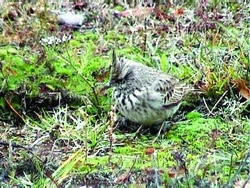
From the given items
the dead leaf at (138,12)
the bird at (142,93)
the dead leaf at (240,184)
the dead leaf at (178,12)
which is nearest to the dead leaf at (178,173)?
the dead leaf at (240,184)

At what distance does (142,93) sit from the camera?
5.98 meters

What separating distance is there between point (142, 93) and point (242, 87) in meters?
0.88

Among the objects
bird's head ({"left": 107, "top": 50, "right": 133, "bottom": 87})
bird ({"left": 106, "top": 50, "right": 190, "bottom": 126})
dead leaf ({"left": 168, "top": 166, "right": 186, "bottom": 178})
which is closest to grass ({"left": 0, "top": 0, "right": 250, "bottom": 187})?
dead leaf ({"left": 168, "top": 166, "right": 186, "bottom": 178})

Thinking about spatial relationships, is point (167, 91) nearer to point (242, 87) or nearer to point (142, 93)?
point (142, 93)

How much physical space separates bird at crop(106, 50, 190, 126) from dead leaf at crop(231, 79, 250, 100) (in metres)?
0.46

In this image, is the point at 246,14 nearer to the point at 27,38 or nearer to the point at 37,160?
the point at 27,38

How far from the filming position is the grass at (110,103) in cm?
508

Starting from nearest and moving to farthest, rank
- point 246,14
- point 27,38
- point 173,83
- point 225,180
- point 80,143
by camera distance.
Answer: point 225,180, point 80,143, point 173,83, point 27,38, point 246,14

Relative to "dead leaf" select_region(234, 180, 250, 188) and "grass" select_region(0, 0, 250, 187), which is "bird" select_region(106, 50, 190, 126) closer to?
"grass" select_region(0, 0, 250, 187)

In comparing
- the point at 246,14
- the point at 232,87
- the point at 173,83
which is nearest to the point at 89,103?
the point at 173,83

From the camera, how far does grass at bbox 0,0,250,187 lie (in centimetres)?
508

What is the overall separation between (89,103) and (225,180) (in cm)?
168

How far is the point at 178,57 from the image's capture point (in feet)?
23.3

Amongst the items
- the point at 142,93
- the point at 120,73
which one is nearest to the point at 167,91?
the point at 142,93
